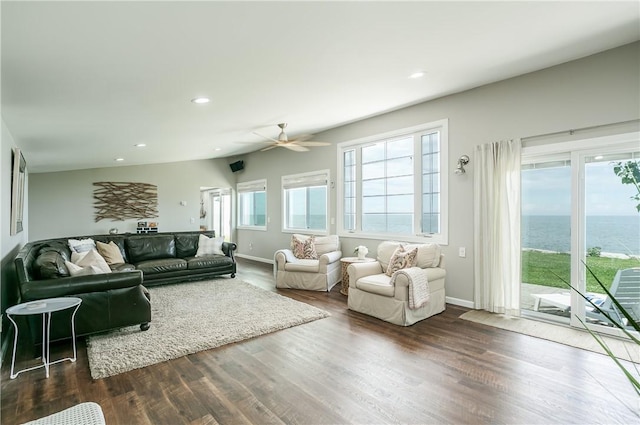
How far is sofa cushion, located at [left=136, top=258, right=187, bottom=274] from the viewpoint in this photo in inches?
215

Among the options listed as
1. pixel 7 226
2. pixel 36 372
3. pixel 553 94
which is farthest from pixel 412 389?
pixel 7 226

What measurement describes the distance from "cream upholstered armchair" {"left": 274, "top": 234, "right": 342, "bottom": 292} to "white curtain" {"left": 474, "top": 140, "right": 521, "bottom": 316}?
221 centimetres

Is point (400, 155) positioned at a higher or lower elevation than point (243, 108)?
lower

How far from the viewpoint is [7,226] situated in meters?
3.71

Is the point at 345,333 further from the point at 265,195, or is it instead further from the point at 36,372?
the point at 265,195

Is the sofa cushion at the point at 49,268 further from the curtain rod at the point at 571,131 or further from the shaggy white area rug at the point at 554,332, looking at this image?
the curtain rod at the point at 571,131

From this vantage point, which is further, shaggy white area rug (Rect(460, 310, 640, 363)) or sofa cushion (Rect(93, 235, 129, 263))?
sofa cushion (Rect(93, 235, 129, 263))

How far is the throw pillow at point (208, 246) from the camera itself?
6.50m

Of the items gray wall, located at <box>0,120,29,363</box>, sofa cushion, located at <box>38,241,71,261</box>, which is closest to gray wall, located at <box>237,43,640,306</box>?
sofa cushion, located at <box>38,241,71,261</box>

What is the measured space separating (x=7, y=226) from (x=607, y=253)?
648cm

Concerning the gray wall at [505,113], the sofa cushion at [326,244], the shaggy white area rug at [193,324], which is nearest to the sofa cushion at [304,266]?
the sofa cushion at [326,244]

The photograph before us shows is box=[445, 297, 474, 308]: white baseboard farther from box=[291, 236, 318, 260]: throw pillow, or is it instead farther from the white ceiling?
the white ceiling

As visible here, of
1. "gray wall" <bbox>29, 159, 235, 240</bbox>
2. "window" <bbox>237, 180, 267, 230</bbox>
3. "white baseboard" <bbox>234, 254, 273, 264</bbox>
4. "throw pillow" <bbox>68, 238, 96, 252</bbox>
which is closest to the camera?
"throw pillow" <bbox>68, 238, 96, 252</bbox>

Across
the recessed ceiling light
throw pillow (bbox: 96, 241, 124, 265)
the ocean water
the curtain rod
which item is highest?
the recessed ceiling light
